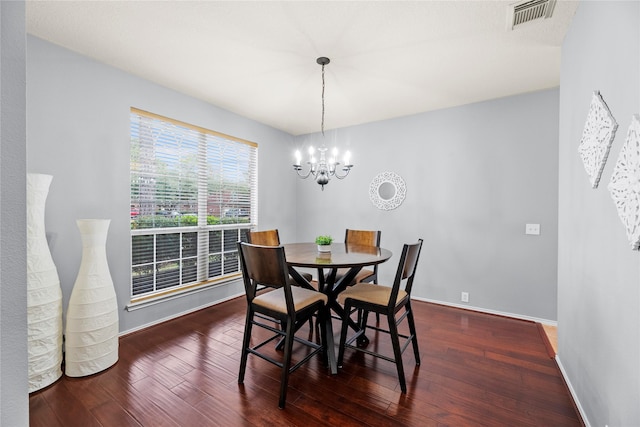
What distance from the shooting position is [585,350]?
5.35 feet

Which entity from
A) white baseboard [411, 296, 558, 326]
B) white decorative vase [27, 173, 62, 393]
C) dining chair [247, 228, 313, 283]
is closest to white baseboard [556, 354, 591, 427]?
white baseboard [411, 296, 558, 326]

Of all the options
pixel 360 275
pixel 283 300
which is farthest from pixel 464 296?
pixel 283 300

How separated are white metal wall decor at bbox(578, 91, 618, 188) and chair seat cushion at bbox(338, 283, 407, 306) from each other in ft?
4.53

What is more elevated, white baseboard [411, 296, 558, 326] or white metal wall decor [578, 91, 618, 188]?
white metal wall decor [578, 91, 618, 188]

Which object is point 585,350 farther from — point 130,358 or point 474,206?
point 130,358

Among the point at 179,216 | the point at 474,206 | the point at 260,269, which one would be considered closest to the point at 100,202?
the point at 179,216

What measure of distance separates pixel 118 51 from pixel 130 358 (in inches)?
102

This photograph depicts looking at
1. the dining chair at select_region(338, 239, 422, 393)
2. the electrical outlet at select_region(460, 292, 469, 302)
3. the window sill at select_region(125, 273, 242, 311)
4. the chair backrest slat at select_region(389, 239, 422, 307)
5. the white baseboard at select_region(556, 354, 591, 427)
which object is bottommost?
the white baseboard at select_region(556, 354, 591, 427)

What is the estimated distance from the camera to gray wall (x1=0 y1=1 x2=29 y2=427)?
0.73 meters

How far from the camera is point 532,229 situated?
10.1ft

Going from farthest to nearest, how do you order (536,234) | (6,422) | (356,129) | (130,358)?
(356,129)
(536,234)
(130,358)
(6,422)

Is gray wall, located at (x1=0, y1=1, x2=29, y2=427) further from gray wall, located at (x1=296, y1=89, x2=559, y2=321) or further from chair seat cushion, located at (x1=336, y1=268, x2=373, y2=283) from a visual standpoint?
gray wall, located at (x1=296, y1=89, x2=559, y2=321)

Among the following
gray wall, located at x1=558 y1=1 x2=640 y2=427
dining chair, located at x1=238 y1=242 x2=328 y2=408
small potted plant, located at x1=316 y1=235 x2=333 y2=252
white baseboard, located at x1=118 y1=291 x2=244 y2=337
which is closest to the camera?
gray wall, located at x1=558 y1=1 x2=640 y2=427

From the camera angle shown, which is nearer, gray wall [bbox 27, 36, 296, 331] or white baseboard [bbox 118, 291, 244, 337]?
gray wall [bbox 27, 36, 296, 331]
